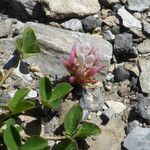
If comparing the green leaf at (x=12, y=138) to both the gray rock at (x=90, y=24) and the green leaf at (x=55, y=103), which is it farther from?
the gray rock at (x=90, y=24)

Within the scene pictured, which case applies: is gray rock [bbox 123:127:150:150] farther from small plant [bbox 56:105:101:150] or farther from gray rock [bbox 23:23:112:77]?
gray rock [bbox 23:23:112:77]

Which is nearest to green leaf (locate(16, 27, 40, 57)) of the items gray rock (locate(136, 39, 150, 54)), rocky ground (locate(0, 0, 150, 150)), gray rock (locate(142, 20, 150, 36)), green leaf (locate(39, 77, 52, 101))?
rocky ground (locate(0, 0, 150, 150))

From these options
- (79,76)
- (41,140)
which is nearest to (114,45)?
(79,76)

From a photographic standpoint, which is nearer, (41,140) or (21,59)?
(41,140)

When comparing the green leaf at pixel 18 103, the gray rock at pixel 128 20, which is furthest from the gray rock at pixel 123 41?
the green leaf at pixel 18 103

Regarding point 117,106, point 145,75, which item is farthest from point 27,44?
point 145,75

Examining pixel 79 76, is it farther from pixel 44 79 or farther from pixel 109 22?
pixel 109 22

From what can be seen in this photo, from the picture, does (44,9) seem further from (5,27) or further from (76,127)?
(76,127)
